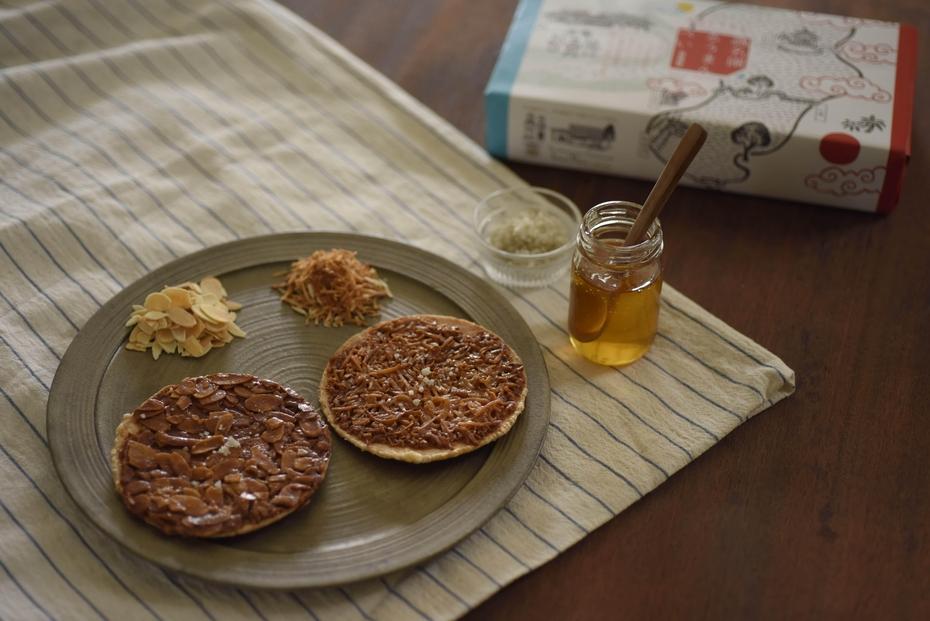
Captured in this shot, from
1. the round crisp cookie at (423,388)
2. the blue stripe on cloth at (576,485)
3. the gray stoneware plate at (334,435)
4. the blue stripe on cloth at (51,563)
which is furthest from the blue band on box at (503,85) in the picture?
the blue stripe on cloth at (51,563)

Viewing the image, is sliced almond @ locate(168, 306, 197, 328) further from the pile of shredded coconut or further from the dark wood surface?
the dark wood surface

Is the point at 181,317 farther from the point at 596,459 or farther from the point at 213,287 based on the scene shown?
the point at 596,459

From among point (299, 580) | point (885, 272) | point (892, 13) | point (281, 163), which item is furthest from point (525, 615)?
point (892, 13)

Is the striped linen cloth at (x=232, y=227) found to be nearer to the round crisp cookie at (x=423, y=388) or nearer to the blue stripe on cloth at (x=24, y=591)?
the blue stripe on cloth at (x=24, y=591)

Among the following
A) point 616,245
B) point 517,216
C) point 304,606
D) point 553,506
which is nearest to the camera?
point 304,606

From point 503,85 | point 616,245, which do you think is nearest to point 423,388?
point 616,245

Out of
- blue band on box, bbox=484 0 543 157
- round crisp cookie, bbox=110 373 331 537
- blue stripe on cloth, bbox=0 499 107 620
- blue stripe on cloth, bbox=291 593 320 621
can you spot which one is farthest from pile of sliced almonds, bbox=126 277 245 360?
blue band on box, bbox=484 0 543 157

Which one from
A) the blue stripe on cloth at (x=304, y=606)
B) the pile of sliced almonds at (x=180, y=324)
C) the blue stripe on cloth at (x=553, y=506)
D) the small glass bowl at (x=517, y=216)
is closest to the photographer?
the blue stripe on cloth at (x=304, y=606)
